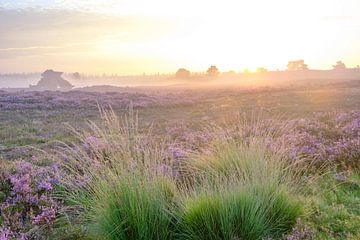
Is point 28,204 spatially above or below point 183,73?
above

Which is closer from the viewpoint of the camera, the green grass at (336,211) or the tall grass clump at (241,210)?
the tall grass clump at (241,210)

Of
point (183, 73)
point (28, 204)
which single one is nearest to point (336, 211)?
point (28, 204)

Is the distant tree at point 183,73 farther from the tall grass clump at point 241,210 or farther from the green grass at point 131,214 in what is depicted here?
the green grass at point 131,214

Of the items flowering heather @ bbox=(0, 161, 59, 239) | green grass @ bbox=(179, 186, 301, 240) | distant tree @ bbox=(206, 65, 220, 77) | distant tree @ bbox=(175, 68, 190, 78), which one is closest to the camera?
green grass @ bbox=(179, 186, 301, 240)

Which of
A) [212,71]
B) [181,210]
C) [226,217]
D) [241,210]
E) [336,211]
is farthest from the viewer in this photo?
[212,71]

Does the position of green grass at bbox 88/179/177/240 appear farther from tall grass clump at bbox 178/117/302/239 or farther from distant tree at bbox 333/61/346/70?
distant tree at bbox 333/61/346/70

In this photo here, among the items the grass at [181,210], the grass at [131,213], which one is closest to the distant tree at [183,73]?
the grass at [181,210]

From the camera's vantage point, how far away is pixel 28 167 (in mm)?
9047

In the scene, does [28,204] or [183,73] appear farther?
[183,73]

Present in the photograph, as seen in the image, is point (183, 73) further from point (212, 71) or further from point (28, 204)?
point (28, 204)

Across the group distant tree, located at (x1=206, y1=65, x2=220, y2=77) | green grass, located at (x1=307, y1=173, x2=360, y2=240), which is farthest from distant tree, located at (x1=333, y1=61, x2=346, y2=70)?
green grass, located at (x1=307, y1=173, x2=360, y2=240)

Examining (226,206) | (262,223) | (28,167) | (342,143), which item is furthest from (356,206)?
(28,167)

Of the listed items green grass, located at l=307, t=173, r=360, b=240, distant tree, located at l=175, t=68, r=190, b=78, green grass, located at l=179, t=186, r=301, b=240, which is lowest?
distant tree, located at l=175, t=68, r=190, b=78

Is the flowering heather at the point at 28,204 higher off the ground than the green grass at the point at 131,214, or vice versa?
the green grass at the point at 131,214
